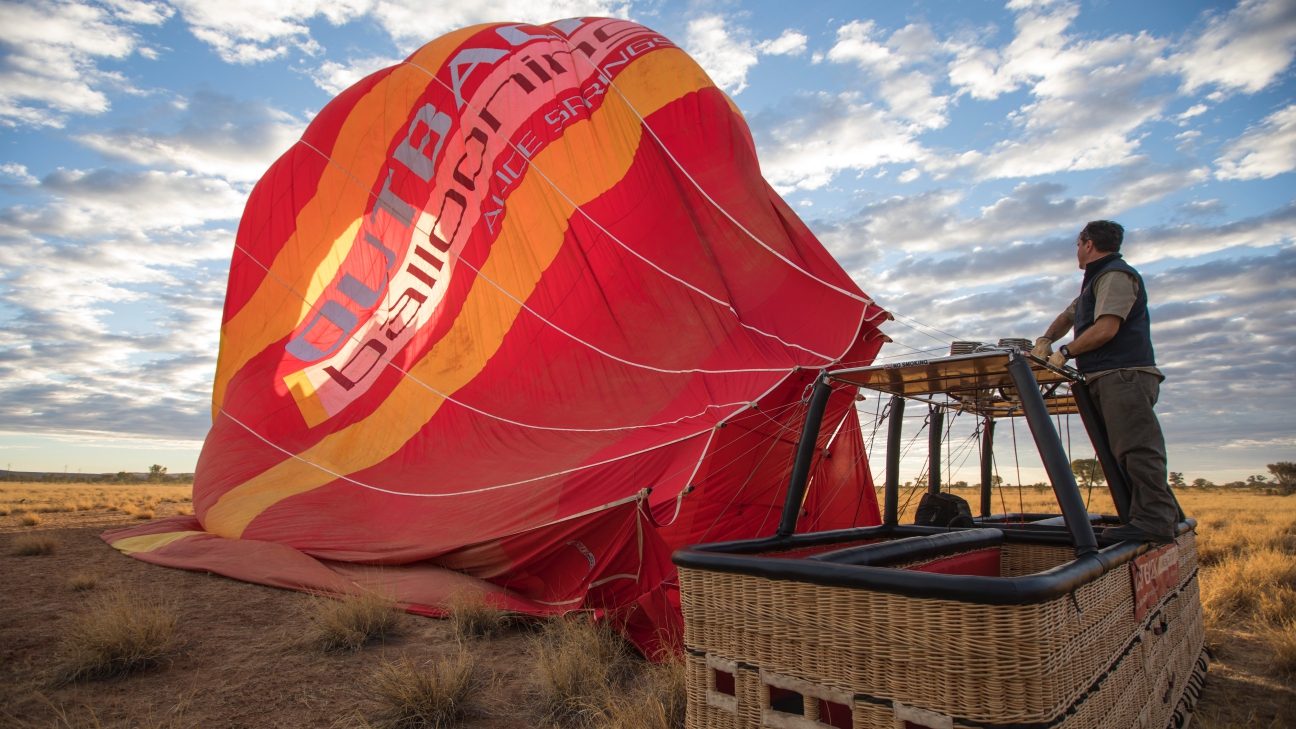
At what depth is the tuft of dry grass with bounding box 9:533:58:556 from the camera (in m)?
6.81

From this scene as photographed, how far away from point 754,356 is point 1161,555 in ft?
9.61

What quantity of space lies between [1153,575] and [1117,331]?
0.97 metres

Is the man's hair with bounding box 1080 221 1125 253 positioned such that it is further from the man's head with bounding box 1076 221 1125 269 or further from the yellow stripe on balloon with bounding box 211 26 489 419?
the yellow stripe on balloon with bounding box 211 26 489 419

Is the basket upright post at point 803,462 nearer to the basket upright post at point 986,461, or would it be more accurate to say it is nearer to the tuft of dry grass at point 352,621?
the basket upright post at point 986,461

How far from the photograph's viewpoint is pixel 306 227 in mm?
8430

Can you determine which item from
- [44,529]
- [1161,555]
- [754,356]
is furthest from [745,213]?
[44,529]

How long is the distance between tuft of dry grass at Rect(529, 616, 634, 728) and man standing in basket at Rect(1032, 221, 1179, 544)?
234 centimetres

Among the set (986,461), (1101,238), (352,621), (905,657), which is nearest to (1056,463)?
(905,657)

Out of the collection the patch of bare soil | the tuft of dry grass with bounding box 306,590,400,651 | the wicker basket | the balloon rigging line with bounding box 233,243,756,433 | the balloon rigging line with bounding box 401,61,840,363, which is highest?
the balloon rigging line with bounding box 401,61,840,363

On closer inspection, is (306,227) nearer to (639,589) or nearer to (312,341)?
(312,341)

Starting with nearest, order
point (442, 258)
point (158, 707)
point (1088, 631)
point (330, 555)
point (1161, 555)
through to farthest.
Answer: point (1088, 631), point (1161, 555), point (158, 707), point (330, 555), point (442, 258)

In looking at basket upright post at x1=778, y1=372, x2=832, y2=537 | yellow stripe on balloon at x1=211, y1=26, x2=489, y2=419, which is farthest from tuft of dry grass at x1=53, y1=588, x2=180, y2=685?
yellow stripe on balloon at x1=211, y1=26, x2=489, y2=419

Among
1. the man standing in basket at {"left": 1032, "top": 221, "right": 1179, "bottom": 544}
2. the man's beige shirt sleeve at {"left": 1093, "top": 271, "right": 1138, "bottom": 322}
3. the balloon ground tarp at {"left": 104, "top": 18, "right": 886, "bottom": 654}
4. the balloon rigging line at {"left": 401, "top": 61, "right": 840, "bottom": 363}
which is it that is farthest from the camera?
the balloon rigging line at {"left": 401, "top": 61, "right": 840, "bottom": 363}

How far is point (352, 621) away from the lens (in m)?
4.25
